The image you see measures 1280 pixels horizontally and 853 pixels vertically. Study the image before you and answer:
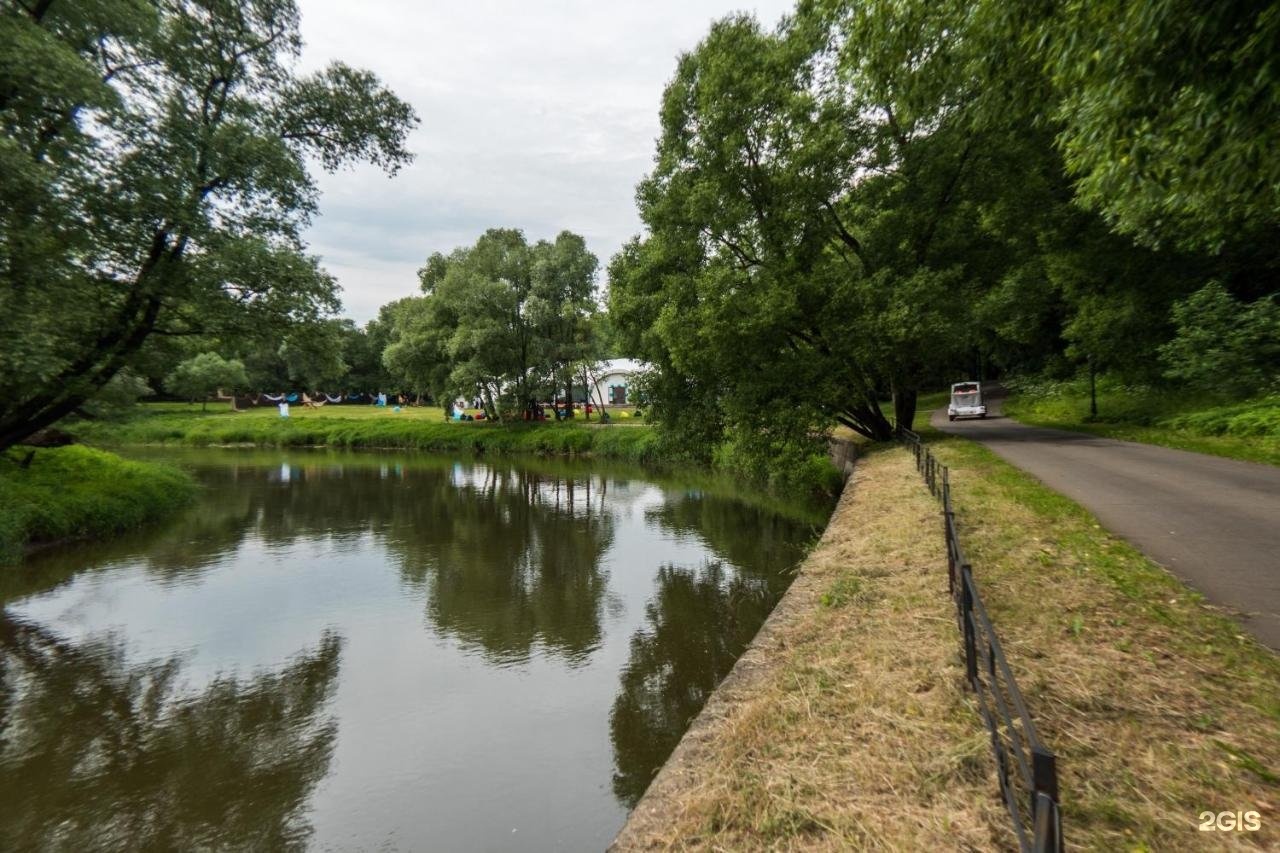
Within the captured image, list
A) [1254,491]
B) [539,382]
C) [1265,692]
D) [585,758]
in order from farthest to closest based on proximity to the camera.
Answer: [539,382] → [1254,491] → [585,758] → [1265,692]

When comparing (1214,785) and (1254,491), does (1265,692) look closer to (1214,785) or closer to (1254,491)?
(1214,785)

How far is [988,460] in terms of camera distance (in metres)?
14.6

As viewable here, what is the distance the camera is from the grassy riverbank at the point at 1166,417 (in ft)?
48.4

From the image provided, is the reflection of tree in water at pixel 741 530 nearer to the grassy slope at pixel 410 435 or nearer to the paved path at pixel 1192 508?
the paved path at pixel 1192 508

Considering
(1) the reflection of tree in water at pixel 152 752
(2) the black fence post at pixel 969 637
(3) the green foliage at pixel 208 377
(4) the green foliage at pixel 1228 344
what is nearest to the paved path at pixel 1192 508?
(2) the black fence post at pixel 969 637

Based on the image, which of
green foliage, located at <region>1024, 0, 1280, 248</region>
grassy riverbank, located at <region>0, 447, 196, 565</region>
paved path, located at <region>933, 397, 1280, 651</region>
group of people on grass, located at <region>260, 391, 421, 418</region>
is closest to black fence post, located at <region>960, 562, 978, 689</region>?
paved path, located at <region>933, 397, 1280, 651</region>

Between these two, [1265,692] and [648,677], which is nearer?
[1265,692]

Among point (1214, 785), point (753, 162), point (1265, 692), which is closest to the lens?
point (1214, 785)

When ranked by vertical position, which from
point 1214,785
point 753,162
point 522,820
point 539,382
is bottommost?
point 522,820

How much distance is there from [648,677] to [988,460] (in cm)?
1070

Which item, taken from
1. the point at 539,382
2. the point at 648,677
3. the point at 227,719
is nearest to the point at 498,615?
the point at 648,677

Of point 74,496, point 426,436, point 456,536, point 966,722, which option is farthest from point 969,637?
point 426,436

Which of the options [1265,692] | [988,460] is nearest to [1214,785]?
[1265,692]

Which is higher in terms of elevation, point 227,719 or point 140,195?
point 140,195
